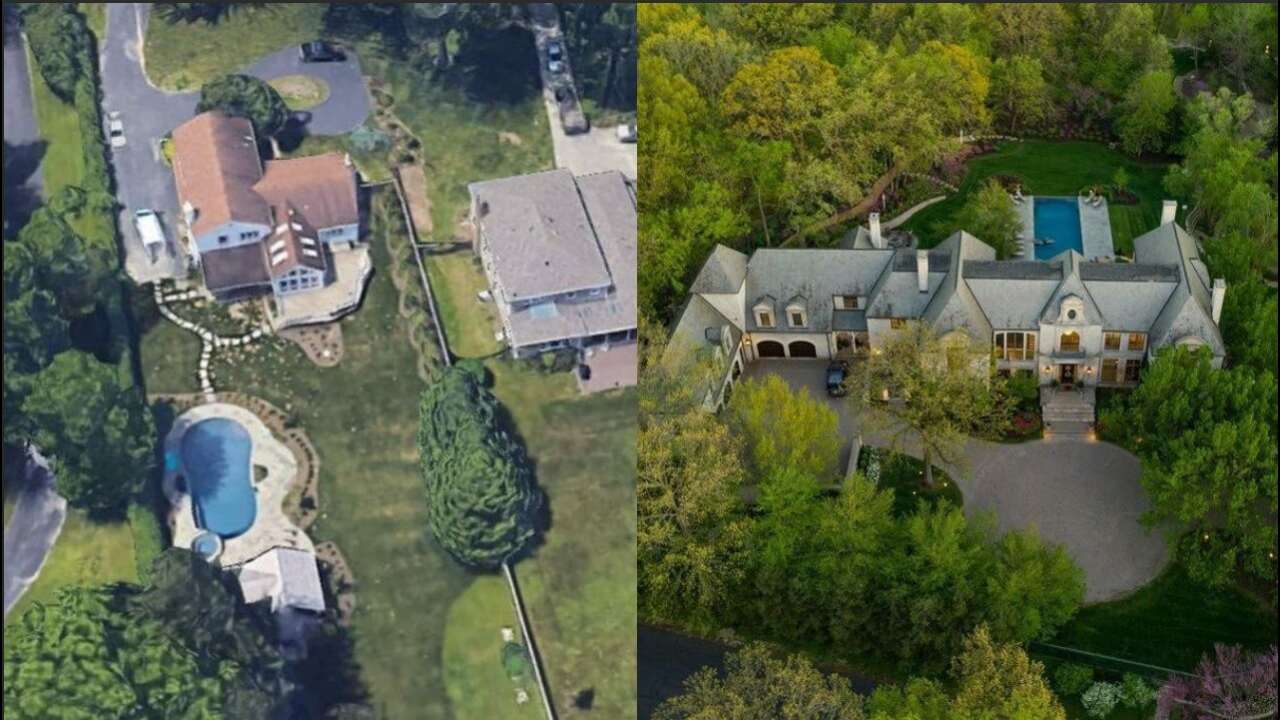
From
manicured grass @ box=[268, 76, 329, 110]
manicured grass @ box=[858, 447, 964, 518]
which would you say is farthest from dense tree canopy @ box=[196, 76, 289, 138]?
manicured grass @ box=[858, 447, 964, 518]

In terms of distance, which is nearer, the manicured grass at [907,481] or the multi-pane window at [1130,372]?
the manicured grass at [907,481]

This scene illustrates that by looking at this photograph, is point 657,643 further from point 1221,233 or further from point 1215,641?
point 1221,233

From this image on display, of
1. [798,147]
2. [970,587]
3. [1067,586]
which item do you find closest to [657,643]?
[970,587]

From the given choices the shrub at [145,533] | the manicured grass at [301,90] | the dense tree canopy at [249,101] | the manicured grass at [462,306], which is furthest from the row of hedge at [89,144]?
the manicured grass at [462,306]

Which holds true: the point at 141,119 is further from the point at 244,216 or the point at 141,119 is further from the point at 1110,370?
the point at 1110,370

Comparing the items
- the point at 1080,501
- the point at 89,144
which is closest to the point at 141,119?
the point at 89,144

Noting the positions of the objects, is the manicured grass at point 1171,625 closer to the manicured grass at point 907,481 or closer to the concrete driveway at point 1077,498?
the concrete driveway at point 1077,498

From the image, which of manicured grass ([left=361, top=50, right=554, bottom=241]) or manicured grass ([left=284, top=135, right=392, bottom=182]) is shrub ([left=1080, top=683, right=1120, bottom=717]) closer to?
manicured grass ([left=361, top=50, right=554, bottom=241])
